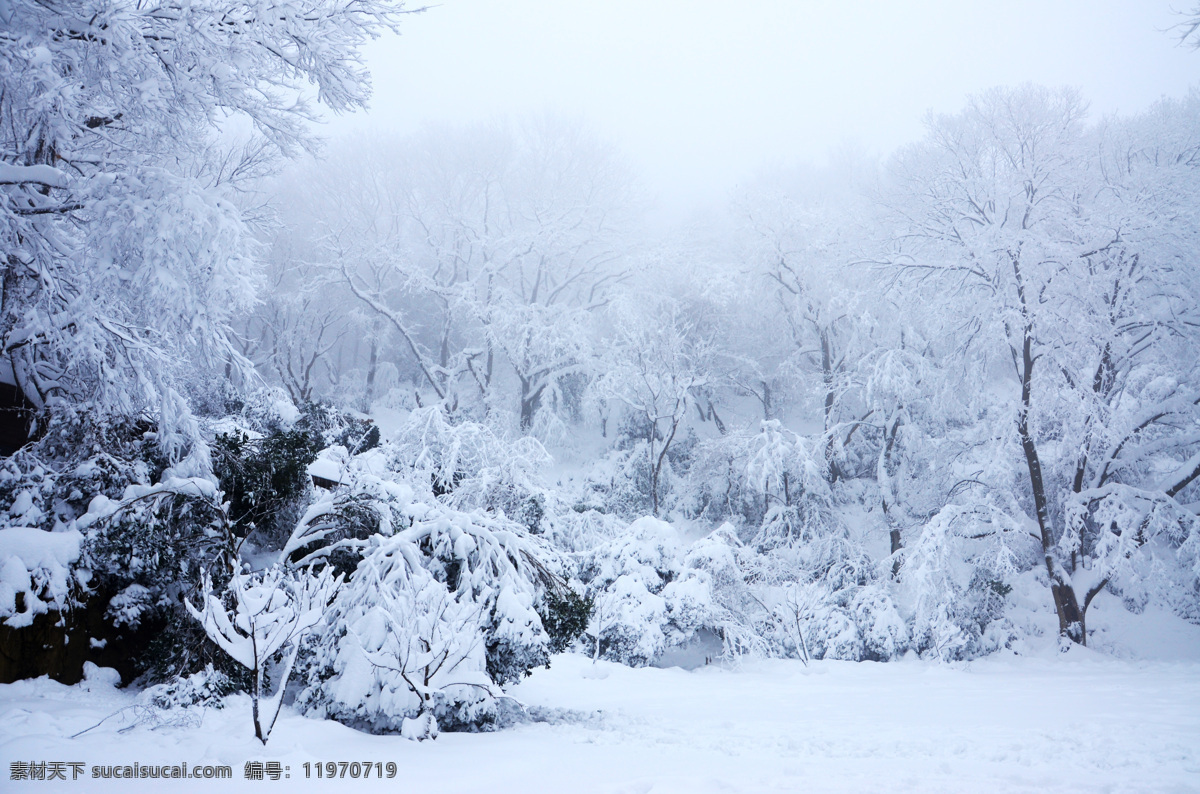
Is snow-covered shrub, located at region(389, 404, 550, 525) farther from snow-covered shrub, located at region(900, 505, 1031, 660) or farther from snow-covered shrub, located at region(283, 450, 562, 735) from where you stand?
snow-covered shrub, located at region(900, 505, 1031, 660)

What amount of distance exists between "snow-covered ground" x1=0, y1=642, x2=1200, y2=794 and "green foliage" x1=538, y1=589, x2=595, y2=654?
2.65ft

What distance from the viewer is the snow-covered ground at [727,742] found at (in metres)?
3.76

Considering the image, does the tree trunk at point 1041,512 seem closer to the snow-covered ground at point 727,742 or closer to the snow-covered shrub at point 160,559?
the snow-covered ground at point 727,742

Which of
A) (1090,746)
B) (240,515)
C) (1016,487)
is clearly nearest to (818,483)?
(1016,487)

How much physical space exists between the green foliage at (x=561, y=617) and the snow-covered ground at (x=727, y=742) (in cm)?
81

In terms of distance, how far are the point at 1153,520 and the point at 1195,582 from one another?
146cm

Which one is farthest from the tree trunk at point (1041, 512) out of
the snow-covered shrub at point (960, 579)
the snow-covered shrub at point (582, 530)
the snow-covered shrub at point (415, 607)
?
the snow-covered shrub at point (415, 607)

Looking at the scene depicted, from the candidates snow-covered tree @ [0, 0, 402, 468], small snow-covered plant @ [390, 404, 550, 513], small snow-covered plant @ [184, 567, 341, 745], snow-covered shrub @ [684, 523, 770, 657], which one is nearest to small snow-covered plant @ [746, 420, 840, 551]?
snow-covered shrub @ [684, 523, 770, 657]

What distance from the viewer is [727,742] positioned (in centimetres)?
525

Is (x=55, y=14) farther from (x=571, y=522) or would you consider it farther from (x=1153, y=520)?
(x=1153, y=520)

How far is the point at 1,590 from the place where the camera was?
5.30 metres

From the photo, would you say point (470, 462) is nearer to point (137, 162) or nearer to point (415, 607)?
point (415, 607)

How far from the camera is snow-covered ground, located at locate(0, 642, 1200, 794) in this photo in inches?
148

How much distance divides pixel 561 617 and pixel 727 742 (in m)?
2.33
